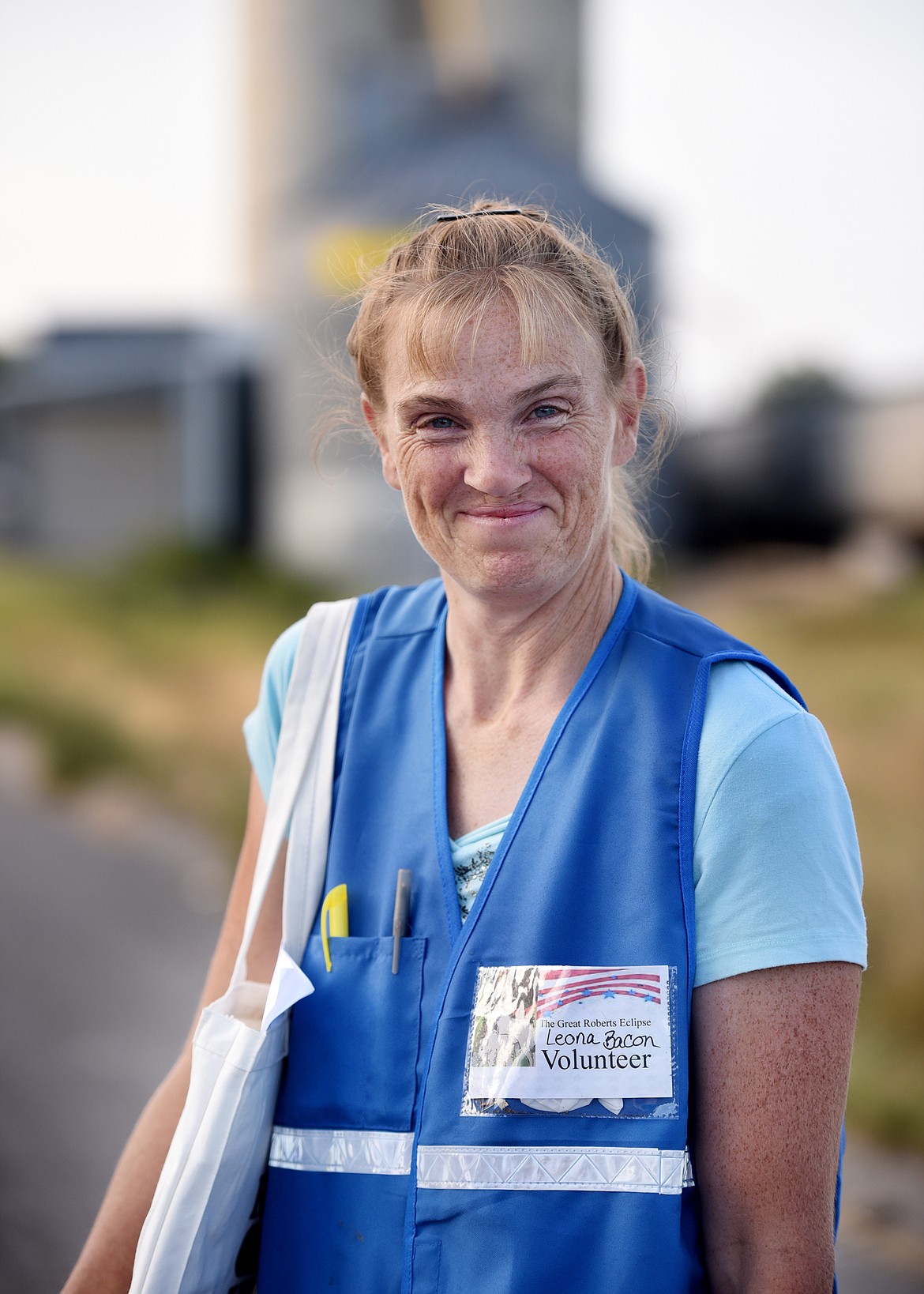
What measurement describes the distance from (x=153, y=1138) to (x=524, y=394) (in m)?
1.21

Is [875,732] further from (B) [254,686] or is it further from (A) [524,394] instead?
(A) [524,394]

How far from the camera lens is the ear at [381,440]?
174 centimetres

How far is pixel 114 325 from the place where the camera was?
2734cm

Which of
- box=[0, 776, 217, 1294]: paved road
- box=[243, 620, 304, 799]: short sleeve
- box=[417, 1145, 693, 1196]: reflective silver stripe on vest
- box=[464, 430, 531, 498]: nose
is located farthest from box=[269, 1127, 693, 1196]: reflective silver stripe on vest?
box=[0, 776, 217, 1294]: paved road

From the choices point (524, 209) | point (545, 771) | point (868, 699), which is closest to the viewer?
point (545, 771)

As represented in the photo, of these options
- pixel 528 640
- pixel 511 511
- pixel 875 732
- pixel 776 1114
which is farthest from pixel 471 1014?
pixel 875 732

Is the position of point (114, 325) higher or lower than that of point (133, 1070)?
higher

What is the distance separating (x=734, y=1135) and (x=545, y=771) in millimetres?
501

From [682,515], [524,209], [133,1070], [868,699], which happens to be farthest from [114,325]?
[524,209]

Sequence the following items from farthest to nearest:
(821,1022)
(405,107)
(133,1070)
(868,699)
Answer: (405,107) → (868,699) → (133,1070) → (821,1022)

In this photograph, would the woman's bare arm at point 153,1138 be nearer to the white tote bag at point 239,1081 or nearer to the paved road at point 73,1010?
the white tote bag at point 239,1081

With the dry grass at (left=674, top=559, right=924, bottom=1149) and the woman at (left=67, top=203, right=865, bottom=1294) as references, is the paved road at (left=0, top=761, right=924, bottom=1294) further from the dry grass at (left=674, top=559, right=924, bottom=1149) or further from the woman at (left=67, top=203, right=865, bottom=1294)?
the woman at (left=67, top=203, right=865, bottom=1294)

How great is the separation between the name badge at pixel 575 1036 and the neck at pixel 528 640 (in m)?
0.41

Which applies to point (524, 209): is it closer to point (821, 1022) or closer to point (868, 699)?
point (821, 1022)
